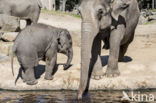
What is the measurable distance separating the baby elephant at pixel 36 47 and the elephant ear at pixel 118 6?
165 centimetres

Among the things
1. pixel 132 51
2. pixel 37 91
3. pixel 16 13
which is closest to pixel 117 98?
pixel 37 91

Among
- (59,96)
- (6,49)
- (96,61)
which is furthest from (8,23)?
(59,96)

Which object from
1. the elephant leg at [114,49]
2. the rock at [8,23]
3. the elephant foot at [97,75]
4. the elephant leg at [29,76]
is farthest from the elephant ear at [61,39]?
the rock at [8,23]

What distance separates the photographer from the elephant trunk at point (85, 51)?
7.10m

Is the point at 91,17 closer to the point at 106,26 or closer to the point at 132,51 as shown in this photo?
the point at 106,26

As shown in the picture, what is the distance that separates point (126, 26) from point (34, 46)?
2.42 metres

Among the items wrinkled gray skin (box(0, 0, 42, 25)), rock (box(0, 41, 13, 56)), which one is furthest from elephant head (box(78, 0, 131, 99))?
wrinkled gray skin (box(0, 0, 42, 25))

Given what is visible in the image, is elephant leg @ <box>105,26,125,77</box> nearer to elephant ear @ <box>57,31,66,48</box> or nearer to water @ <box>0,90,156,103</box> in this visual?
water @ <box>0,90,156,103</box>

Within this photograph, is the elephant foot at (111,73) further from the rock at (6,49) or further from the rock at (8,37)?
the rock at (8,37)

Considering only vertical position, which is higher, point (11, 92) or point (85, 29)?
point (85, 29)

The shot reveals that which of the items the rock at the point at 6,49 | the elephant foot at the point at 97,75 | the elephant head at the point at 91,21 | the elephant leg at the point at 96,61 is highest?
the elephant head at the point at 91,21

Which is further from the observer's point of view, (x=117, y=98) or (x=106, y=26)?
(x=106, y=26)

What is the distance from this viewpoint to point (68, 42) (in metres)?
9.54

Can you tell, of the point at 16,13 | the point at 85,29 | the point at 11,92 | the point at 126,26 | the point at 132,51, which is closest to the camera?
the point at 85,29
